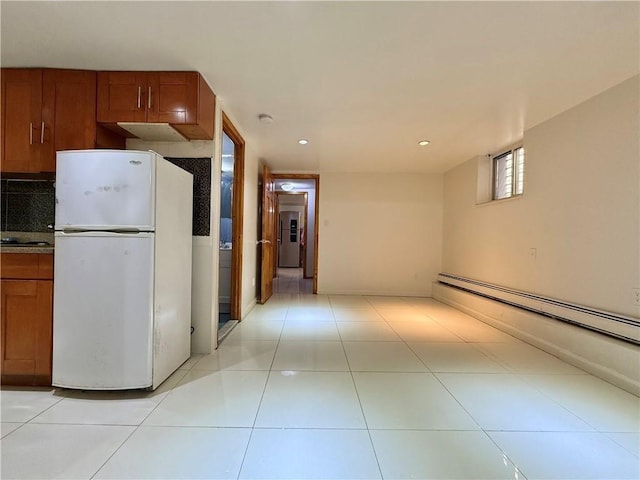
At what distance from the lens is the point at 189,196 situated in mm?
2461

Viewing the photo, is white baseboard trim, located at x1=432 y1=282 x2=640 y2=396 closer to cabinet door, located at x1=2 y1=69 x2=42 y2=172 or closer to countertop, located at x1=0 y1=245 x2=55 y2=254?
countertop, located at x1=0 y1=245 x2=55 y2=254

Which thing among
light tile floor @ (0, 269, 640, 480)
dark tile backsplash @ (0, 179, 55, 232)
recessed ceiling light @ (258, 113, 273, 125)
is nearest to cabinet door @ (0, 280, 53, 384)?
light tile floor @ (0, 269, 640, 480)

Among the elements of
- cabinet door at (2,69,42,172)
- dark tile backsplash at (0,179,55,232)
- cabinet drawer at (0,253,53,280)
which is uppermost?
cabinet door at (2,69,42,172)

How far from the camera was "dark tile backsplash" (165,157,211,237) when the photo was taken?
266 cm

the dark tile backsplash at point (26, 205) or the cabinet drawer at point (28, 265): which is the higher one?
the dark tile backsplash at point (26, 205)

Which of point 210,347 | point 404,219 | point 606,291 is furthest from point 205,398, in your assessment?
point 404,219

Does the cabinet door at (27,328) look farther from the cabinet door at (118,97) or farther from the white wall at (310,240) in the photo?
the white wall at (310,240)

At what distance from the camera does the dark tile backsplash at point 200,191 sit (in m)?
2.66

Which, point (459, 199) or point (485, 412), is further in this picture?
point (459, 199)

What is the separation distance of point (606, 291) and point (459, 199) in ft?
9.03

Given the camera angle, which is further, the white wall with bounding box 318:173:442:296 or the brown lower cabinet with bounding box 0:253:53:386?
the white wall with bounding box 318:173:442:296

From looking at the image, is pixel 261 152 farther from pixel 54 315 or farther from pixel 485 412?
pixel 485 412

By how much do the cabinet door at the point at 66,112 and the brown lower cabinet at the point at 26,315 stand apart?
2.34 ft

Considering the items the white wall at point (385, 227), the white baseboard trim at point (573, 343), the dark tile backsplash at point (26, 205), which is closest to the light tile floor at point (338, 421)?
the white baseboard trim at point (573, 343)
